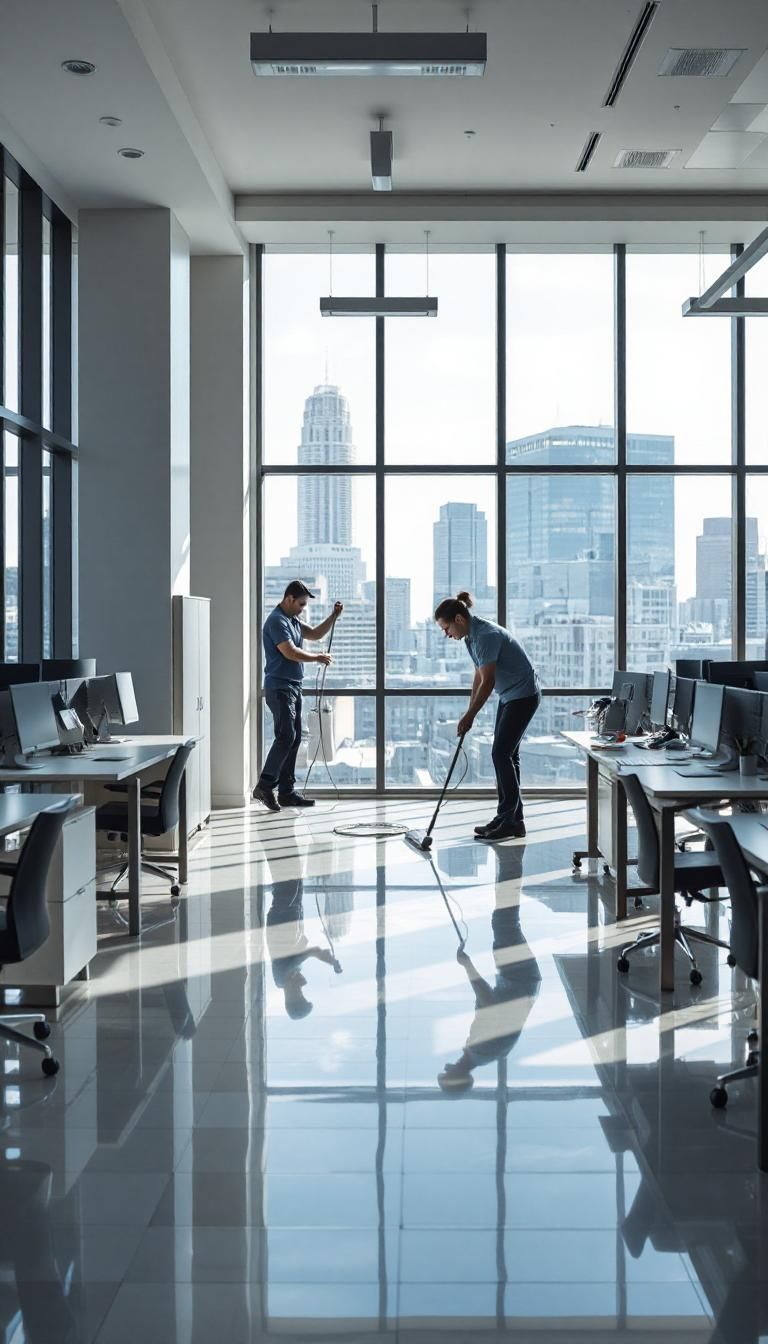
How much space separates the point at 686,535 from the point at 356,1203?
763 cm

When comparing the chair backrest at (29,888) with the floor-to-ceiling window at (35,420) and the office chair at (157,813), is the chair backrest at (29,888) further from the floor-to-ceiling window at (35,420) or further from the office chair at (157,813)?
the floor-to-ceiling window at (35,420)

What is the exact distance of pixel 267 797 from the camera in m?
8.51

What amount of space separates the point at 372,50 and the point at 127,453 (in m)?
3.15

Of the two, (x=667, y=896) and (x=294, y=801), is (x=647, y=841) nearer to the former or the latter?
(x=667, y=896)

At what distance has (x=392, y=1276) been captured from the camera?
2.40 metres

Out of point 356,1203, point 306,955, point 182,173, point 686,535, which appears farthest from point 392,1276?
point 686,535

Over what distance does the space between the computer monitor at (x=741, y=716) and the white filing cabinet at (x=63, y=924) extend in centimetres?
294

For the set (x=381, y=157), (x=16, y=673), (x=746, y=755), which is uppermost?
(x=381, y=157)

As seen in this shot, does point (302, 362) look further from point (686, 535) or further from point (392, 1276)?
point (392, 1276)

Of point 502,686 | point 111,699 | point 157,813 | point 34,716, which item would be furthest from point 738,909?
point 111,699

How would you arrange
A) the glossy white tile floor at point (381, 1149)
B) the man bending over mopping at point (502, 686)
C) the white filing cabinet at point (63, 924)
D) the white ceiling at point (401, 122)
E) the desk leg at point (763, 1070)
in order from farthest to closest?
1. the man bending over mopping at point (502, 686)
2. the white ceiling at point (401, 122)
3. the white filing cabinet at point (63, 924)
4. the desk leg at point (763, 1070)
5. the glossy white tile floor at point (381, 1149)

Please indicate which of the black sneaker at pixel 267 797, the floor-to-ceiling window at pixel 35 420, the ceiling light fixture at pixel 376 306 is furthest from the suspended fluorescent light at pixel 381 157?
the black sneaker at pixel 267 797

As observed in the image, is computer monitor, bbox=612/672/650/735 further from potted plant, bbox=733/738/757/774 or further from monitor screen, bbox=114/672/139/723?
monitor screen, bbox=114/672/139/723

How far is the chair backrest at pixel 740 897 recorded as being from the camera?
3145mm
